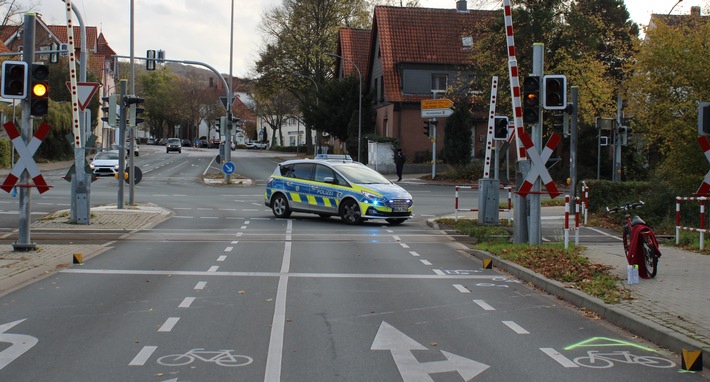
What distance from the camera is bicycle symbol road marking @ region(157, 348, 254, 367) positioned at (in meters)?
6.64

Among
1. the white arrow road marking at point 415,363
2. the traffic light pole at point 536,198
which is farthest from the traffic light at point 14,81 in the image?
the traffic light pole at point 536,198

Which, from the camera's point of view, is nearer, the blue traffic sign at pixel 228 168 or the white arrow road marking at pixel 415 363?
the white arrow road marking at pixel 415 363

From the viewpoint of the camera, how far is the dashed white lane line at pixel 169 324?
7.93 m

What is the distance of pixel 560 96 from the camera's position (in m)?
14.0

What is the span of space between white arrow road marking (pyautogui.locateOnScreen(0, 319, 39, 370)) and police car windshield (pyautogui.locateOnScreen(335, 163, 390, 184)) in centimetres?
1417

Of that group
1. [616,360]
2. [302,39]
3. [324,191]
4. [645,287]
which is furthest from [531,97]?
[302,39]

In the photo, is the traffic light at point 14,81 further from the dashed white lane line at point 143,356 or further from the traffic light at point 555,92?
the traffic light at point 555,92

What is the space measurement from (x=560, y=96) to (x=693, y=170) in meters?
8.05

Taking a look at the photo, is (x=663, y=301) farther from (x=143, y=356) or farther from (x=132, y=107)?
(x=132, y=107)

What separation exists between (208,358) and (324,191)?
15115 millimetres

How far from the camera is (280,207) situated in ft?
75.5

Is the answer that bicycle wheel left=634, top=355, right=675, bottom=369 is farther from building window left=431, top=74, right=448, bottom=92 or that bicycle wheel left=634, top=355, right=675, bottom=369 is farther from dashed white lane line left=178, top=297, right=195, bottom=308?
building window left=431, top=74, right=448, bottom=92

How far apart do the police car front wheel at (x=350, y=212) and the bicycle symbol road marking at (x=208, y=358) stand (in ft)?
46.5

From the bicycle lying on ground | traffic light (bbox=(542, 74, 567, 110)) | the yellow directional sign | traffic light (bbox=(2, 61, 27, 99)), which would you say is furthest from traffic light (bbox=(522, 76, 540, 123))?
the yellow directional sign
